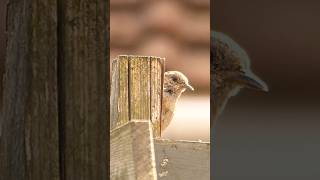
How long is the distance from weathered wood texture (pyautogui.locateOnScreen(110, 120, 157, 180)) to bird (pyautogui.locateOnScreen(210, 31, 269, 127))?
0.96m

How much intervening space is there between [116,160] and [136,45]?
1.51 m

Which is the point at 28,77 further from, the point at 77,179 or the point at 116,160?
the point at 116,160

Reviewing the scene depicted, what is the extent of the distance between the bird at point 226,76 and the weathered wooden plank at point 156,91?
72 cm

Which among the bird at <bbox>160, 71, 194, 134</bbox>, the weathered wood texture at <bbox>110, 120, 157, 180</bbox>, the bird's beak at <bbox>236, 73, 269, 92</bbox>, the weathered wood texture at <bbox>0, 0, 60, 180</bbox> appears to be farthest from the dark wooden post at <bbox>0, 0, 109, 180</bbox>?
the bird's beak at <bbox>236, 73, 269, 92</bbox>

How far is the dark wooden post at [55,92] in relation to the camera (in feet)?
2.00

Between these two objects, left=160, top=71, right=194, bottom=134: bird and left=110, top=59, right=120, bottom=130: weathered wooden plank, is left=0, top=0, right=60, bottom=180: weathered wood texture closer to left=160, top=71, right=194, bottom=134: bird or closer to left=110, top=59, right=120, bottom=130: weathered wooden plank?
left=110, top=59, right=120, bottom=130: weathered wooden plank

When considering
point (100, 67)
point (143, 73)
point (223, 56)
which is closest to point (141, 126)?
point (143, 73)

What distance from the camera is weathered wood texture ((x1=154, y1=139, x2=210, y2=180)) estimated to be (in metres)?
1.16

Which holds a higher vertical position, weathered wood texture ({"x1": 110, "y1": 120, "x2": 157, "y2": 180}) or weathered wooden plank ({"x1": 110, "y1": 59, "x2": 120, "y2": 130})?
weathered wooden plank ({"x1": 110, "y1": 59, "x2": 120, "y2": 130})

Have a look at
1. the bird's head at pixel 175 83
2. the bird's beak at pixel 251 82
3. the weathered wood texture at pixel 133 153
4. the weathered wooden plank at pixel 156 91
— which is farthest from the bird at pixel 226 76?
the weathered wood texture at pixel 133 153

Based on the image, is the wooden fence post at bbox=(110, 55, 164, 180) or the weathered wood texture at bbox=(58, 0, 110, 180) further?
the wooden fence post at bbox=(110, 55, 164, 180)

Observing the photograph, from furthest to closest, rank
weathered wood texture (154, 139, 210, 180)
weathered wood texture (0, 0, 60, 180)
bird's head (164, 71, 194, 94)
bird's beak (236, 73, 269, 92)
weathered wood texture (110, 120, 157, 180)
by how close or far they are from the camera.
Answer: bird's head (164, 71, 194, 94) → bird's beak (236, 73, 269, 92) → weathered wood texture (154, 139, 210, 180) → weathered wood texture (110, 120, 157, 180) → weathered wood texture (0, 0, 60, 180)

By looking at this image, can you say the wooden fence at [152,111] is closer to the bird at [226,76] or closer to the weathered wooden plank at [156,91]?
the weathered wooden plank at [156,91]

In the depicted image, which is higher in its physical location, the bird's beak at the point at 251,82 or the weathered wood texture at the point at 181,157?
the bird's beak at the point at 251,82
